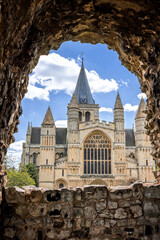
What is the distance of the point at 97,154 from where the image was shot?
37.1 metres

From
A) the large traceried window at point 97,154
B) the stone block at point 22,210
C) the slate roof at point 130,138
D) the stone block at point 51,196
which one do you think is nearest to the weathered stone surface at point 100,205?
the stone block at point 51,196

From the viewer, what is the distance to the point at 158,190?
4.79 metres

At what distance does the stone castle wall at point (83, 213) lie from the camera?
453 centimetres

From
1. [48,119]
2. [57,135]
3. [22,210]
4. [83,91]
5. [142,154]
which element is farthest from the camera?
[83,91]

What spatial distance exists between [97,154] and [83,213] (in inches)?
1288

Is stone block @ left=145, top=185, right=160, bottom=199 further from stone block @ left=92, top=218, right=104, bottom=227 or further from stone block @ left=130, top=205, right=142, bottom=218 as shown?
stone block @ left=92, top=218, right=104, bottom=227

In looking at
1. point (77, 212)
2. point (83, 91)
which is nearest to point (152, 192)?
point (77, 212)

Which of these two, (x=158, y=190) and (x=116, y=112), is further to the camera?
(x=116, y=112)

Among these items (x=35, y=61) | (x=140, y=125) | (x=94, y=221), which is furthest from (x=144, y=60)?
(x=140, y=125)

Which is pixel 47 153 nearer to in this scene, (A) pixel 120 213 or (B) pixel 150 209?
(A) pixel 120 213

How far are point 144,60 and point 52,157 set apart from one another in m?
33.4

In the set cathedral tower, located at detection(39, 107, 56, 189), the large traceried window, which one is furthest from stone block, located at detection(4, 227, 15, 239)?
the large traceried window

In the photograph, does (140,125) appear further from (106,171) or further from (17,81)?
(17,81)

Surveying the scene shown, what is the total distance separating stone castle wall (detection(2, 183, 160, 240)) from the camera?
4.53 metres
